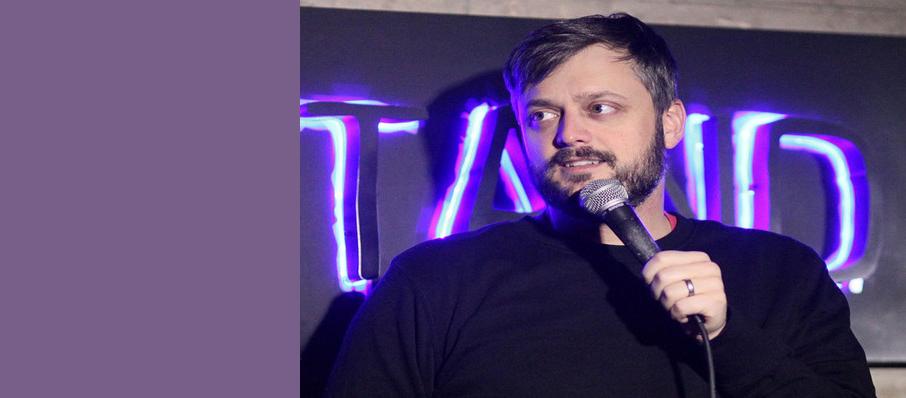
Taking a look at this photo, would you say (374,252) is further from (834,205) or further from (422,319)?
(834,205)

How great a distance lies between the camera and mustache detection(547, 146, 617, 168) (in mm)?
2025

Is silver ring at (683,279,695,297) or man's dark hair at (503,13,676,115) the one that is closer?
silver ring at (683,279,695,297)

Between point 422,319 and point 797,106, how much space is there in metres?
1.47

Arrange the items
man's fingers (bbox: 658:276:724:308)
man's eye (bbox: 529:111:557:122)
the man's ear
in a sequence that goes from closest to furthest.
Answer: man's fingers (bbox: 658:276:724:308) → man's eye (bbox: 529:111:557:122) → the man's ear

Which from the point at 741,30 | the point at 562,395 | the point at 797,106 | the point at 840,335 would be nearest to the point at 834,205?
the point at 797,106

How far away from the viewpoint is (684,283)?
1.48 m

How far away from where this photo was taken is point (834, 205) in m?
2.70

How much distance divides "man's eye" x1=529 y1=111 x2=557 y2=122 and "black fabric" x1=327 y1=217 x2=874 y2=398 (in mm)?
268

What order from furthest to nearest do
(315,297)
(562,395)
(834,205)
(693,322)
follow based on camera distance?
(834,205) < (315,297) < (562,395) < (693,322)

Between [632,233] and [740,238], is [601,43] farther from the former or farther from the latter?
[632,233]

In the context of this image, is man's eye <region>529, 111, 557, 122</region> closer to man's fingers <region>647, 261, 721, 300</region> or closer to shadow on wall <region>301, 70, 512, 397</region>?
shadow on wall <region>301, 70, 512, 397</region>

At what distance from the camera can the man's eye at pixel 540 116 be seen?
2131mm

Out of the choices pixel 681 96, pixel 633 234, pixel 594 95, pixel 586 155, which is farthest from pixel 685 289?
pixel 681 96

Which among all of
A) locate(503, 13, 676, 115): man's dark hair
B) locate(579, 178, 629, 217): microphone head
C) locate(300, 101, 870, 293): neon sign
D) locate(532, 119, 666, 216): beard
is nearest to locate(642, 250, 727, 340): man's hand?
locate(579, 178, 629, 217): microphone head
